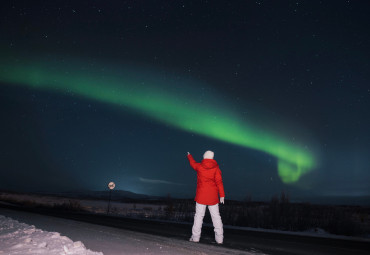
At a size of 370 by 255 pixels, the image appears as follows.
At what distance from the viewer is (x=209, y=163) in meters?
6.53

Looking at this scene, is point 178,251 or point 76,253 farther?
point 178,251

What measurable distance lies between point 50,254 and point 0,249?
2.84ft

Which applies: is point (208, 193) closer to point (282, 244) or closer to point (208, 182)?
point (208, 182)

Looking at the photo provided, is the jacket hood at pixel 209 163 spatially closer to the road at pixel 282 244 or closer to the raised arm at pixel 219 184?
the raised arm at pixel 219 184

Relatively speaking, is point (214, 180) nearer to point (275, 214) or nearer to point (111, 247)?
point (111, 247)

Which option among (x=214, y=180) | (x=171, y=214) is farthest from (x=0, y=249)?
(x=171, y=214)

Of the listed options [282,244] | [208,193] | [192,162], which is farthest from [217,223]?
[282,244]

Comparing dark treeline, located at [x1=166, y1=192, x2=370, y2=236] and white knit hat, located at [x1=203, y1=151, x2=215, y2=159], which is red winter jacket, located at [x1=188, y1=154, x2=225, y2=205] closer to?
white knit hat, located at [x1=203, y1=151, x2=215, y2=159]

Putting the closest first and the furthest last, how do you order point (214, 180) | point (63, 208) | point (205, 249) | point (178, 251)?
point (178, 251) → point (205, 249) → point (214, 180) → point (63, 208)

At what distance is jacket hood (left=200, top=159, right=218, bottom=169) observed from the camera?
6492mm

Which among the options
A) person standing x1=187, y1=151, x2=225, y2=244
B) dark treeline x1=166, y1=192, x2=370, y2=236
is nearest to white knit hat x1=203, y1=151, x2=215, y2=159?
person standing x1=187, y1=151, x2=225, y2=244

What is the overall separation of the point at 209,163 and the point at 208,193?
62 cm

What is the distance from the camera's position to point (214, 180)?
258 inches

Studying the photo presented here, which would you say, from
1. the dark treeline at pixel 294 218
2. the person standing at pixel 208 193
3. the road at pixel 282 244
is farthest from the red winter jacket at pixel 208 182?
the dark treeline at pixel 294 218
